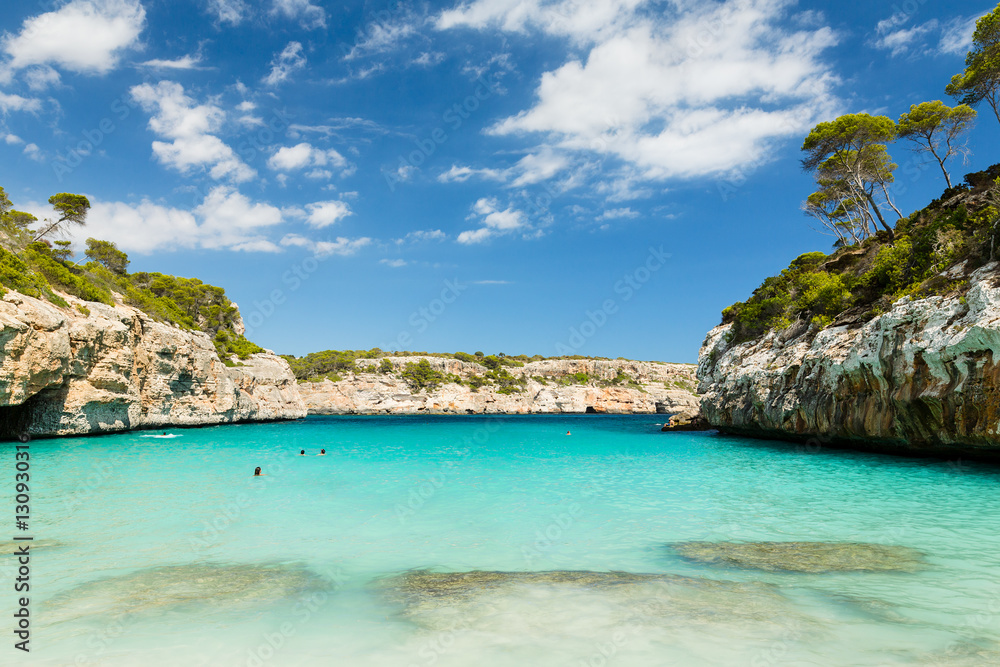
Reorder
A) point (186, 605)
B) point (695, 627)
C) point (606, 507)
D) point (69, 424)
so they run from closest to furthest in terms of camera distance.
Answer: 1. point (695, 627)
2. point (186, 605)
3. point (606, 507)
4. point (69, 424)

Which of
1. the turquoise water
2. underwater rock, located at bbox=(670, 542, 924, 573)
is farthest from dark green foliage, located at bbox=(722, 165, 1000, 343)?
underwater rock, located at bbox=(670, 542, 924, 573)

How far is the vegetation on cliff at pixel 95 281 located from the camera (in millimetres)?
29078

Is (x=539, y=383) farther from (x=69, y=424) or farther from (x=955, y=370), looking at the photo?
(x=955, y=370)

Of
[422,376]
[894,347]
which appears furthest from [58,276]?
[422,376]

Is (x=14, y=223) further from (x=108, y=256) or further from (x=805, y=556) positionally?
(x=805, y=556)

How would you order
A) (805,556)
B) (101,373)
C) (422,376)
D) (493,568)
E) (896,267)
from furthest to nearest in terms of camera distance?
(422,376), (101,373), (896,267), (805,556), (493,568)

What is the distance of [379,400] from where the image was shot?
333ft

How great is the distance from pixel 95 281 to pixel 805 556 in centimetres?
4990

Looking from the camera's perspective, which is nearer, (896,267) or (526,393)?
(896,267)

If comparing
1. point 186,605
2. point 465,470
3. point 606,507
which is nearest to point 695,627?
point 186,605

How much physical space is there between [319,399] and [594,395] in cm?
6350

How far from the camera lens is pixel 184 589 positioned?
22.1 ft

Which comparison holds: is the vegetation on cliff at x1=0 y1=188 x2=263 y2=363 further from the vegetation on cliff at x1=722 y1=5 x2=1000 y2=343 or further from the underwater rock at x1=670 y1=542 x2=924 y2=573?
the vegetation on cliff at x1=722 y1=5 x2=1000 y2=343

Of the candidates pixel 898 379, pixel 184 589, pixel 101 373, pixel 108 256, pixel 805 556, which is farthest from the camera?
pixel 108 256
